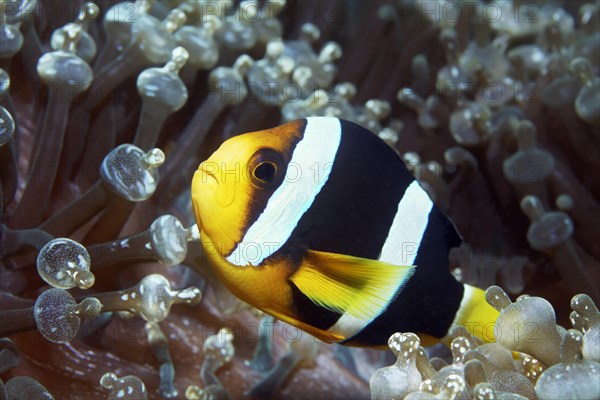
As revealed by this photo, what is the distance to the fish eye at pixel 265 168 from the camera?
0.88m

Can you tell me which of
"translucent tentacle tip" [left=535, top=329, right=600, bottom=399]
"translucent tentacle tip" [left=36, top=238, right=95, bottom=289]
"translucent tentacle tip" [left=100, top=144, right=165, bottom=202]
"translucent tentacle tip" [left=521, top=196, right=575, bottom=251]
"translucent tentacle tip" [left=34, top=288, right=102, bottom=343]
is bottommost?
"translucent tentacle tip" [left=34, top=288, right=102, bottom=343]

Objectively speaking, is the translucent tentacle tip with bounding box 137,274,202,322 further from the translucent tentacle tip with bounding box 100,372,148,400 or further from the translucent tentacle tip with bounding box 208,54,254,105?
the translucent tentacle tip with bounding box 208,54,254,105

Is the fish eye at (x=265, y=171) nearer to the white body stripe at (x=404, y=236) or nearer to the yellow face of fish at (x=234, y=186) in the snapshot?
the yellow face of fish at (x=234, y=186)

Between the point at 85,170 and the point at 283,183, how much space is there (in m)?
0.61

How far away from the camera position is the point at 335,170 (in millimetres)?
942

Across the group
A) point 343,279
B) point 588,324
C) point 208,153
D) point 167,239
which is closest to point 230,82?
point 208,153

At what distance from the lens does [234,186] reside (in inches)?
34.1

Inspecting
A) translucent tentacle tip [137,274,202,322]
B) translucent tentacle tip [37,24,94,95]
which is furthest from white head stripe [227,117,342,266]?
translucent tentacle tip [37,24,94,95]

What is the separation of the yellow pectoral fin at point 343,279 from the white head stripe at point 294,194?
59 mm

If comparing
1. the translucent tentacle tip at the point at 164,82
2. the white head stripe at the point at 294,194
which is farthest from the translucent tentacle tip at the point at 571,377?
the translucent tentacle tip at the point at 164,82

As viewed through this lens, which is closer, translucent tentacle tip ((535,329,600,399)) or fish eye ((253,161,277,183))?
translucent tentacle tip ((535,329,600,399))

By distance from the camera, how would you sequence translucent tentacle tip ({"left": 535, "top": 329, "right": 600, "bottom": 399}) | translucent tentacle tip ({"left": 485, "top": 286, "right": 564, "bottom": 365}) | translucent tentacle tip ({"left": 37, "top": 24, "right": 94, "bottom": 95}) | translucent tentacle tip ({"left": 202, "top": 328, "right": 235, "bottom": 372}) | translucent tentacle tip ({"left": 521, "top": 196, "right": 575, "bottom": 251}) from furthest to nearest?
translucent tentacle tip ({"left": 521, "top": 196, "right": 575, "bottom": 251}) → translucent tentacle tip ({"left": 202, "top": 328, "right": 235, "bottom": 372}) → translucent tentacle tip ({"left": 37, "top": 24, "right": 94, "bottom": 95}) → translucent tentacle tip ({"left": 485, "top": 286, "right": 564, "bottom": 365}) → translucent tentacle tip ({"left": 535, "top": 329, "right": 600, "bottom": 399})

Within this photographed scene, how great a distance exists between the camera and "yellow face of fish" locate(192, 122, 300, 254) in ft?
2.83

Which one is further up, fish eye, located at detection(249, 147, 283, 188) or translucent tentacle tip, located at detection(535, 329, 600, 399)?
translucent tentacle tip, located at detection(535, 329, 600, 399)
